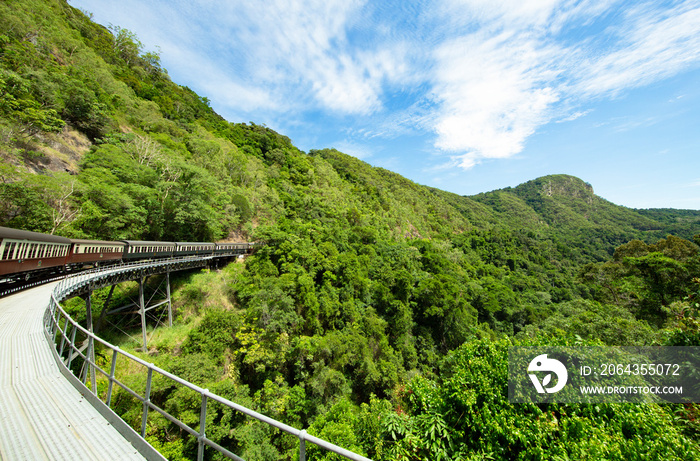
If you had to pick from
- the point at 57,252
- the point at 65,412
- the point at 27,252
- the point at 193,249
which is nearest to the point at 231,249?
the point at 193,249

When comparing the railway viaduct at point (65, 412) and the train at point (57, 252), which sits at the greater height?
the train at point (57, 252)

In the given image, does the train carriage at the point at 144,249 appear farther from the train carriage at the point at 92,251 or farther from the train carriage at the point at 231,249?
the train carriage at the point at 231,249

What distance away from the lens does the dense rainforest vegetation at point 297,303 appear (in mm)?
5895

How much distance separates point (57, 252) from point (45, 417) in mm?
12857

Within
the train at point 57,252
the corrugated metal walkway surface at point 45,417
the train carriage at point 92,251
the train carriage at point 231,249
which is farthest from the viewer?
the train carriage at point 231,249

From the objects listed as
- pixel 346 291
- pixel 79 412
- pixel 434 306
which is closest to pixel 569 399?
pixel 79 412

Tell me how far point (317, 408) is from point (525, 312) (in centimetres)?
3524

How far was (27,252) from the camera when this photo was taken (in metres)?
9.45

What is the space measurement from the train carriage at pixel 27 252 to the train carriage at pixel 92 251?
343 mm

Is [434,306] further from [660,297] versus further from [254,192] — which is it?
[254,192]

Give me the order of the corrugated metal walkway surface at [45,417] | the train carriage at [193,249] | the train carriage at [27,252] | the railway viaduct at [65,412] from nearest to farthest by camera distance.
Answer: the railway viaduct at [65,412], the corrugated metal walkway surface at [45,417], the train carriage at [27,252], the train carriage at [193,249]

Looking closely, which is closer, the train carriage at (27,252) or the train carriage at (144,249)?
the train carriage at (27,252)

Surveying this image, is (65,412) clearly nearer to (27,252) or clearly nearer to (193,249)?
(27,252)

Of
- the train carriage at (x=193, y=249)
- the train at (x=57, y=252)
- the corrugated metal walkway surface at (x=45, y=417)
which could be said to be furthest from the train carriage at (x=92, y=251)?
the corrugated metal walkway surface at (x=45, y=417)
